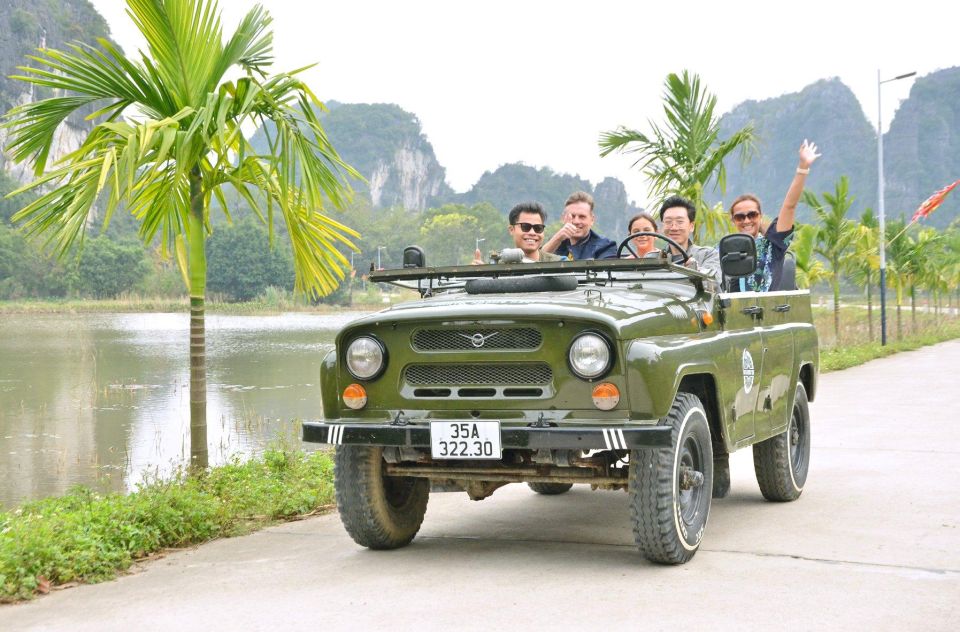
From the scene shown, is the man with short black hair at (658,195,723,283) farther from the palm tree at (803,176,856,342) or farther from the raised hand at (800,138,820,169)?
the palm tree at (803,176,856,342)

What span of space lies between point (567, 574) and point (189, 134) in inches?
157

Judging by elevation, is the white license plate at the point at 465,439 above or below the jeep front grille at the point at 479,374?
below

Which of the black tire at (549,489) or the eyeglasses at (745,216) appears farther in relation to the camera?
the black tire at (549,489)

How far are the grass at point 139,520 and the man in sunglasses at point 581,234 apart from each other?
8.04 ft

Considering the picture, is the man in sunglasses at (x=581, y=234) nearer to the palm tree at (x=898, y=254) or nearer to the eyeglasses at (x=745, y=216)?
the eyeglasses at (x=745, y=216)

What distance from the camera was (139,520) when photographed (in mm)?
6812

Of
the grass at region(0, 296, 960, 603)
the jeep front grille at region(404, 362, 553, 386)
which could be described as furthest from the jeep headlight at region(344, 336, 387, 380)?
the grass at region(0, 296, 960, 603)

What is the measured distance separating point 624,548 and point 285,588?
6.06 ft

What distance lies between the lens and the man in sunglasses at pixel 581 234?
26.6 ft

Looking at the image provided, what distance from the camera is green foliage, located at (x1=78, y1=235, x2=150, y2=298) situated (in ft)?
297

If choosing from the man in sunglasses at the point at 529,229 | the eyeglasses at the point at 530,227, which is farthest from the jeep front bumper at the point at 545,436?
the eyeglasses at the point at 530,227

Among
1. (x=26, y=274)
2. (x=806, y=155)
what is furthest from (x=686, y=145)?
(x=26, y=274)

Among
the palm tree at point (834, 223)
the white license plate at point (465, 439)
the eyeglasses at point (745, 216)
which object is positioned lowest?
the white license plate at point (465, 439)

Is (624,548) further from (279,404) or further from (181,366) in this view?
(181,366)
